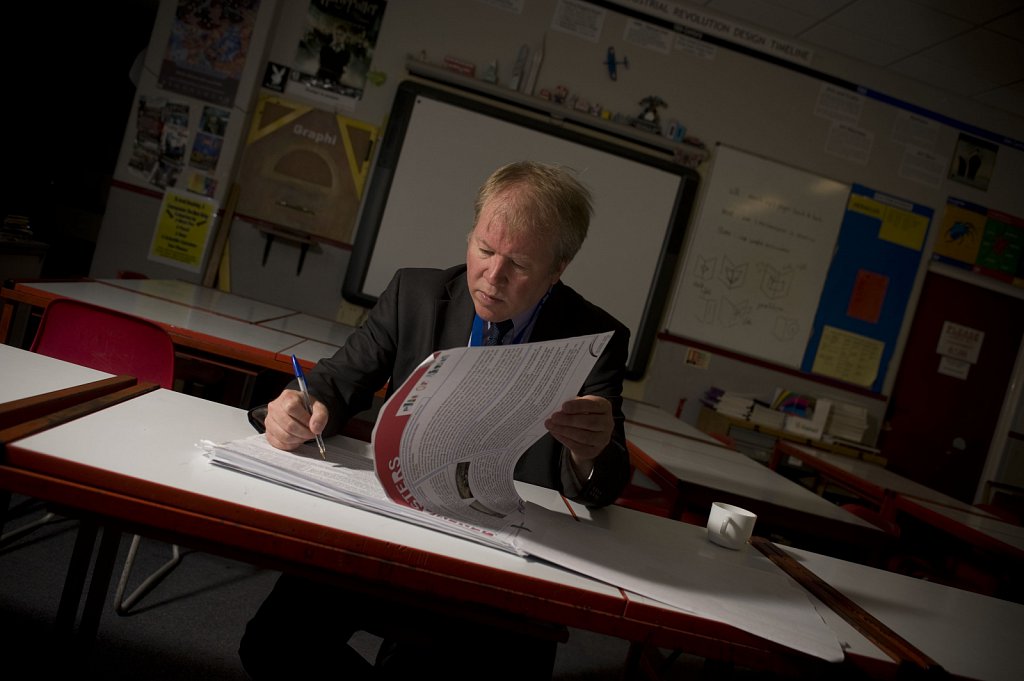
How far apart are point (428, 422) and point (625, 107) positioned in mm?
3795

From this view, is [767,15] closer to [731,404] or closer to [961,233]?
[961,233]

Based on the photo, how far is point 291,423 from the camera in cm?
98

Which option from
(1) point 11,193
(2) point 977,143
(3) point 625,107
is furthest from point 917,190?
(1) point 11,193

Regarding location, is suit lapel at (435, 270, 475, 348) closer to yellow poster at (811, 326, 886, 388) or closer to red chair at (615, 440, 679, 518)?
red chair at (615, 440, 679, 518)

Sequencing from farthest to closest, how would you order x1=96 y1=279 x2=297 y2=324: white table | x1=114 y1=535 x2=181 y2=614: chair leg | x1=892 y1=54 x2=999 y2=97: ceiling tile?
1. x1=892 y1=54 x2=999 y2=97: ceiling tile
2. x1=96 y1=279 x2=297 y2=324: white table
3. x1=114 y1=535 x2=181 y2=614: chair leg

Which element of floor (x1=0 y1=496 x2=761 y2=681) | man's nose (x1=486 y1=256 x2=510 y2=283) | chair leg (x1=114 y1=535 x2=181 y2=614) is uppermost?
man's nose (x1=486 y1=256 x2=510 y2=283)

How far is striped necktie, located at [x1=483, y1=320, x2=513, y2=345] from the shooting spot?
1.34 meters

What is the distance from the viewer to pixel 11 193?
5.90 metres

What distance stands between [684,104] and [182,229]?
10.5 ft

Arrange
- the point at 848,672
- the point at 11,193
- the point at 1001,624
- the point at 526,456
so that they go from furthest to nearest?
1. the point at 11,193
2. the point at 526,456
3. the point at 1001,624
4. the point at 848,672

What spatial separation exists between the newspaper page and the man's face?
36 centimetres

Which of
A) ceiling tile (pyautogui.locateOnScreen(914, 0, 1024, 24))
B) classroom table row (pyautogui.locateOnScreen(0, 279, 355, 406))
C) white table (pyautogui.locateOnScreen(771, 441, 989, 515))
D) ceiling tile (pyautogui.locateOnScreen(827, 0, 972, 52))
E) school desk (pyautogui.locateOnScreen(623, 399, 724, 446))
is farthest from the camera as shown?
ceiling tile (pyautogui.locateOnScreen(827, 0, 972, 52))

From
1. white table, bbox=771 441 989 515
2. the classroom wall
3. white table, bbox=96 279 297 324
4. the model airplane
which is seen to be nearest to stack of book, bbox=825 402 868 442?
the classroom wall

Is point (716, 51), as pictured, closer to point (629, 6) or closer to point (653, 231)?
point (629, 6)
